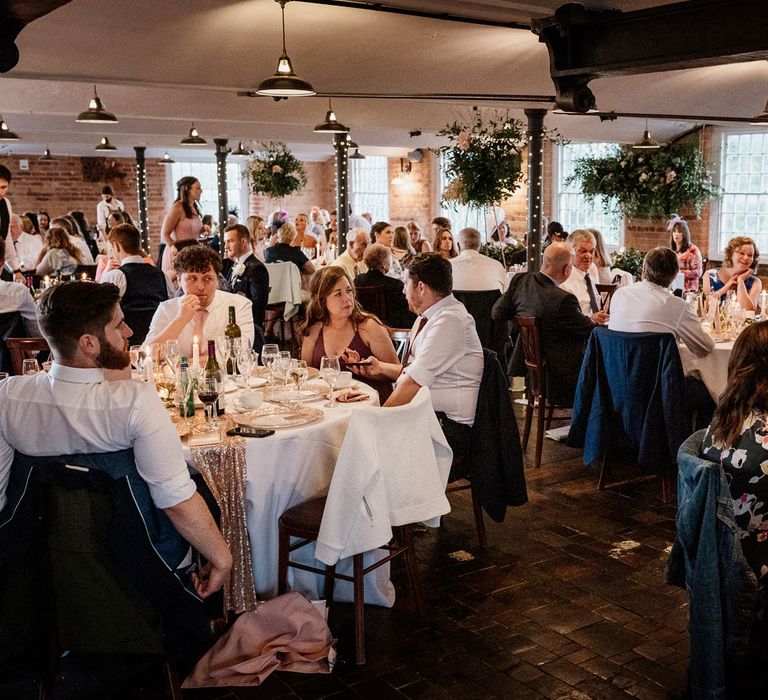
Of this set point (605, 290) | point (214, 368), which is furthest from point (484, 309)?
point (214, 368)

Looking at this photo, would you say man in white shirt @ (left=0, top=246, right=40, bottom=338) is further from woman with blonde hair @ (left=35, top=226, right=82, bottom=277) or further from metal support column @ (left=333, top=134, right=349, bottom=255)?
metal support column @ (left=333, top=134, right=349, bottom=255)

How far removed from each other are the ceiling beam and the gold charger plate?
113 inches

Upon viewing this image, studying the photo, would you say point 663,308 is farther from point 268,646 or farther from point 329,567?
point 268,646

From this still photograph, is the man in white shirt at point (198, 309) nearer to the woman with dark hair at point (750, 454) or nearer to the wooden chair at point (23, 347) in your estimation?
the wooden chair at point (23, 347)

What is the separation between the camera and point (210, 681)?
9.86 ft

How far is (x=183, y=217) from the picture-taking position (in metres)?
7.72

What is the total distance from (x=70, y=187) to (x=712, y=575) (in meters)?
17.3

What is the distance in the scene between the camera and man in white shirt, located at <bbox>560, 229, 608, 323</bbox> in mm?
6457

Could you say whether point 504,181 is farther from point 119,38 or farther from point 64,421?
point 64,421

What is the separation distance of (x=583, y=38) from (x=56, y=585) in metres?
4.44

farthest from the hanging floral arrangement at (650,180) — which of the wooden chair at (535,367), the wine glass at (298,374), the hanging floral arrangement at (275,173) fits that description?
the wine glass at (298,374)

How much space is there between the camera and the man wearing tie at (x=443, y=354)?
3.88 m

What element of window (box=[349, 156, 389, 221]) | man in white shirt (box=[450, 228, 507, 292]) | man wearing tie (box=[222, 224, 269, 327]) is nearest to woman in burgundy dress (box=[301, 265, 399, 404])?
man in white shirt (box=[450, 228, 507, 292])

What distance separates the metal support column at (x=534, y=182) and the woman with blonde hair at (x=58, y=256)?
458 centimetres
